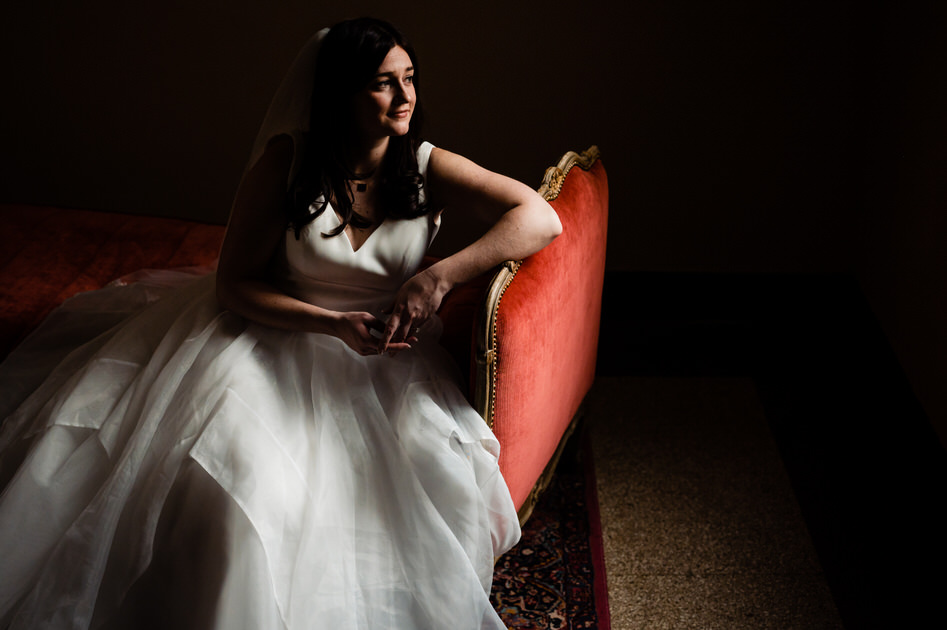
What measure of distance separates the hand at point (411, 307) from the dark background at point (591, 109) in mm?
1591

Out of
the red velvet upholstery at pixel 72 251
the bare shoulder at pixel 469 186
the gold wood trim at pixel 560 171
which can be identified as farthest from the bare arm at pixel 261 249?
the red velvet upholstery at pixel 72 251

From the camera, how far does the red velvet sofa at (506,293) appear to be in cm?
160

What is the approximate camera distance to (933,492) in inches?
90.8

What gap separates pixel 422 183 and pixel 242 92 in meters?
1.55

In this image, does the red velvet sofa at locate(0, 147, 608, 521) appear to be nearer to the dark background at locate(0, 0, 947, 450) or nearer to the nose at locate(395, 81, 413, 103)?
the nose at locate(395, 81, 413, 103)

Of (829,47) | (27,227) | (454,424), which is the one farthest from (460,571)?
(829,47)

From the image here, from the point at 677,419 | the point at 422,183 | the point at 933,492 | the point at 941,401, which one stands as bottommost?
the point at 677,419

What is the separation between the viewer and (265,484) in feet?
4.81

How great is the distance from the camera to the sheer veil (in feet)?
5.51

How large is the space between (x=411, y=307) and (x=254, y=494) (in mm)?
433

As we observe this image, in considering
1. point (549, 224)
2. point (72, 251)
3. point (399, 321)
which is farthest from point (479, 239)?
point (72, 251)

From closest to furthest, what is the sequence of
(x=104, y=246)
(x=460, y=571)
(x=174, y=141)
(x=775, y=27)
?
(x=460, y=571) → (x=104, y=246) → (x=775, y=27) → (x=174, y=141)

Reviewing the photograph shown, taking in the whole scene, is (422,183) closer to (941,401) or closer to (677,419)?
(677,419)

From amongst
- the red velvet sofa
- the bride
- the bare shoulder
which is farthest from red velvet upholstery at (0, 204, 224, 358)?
the bare shoulder
